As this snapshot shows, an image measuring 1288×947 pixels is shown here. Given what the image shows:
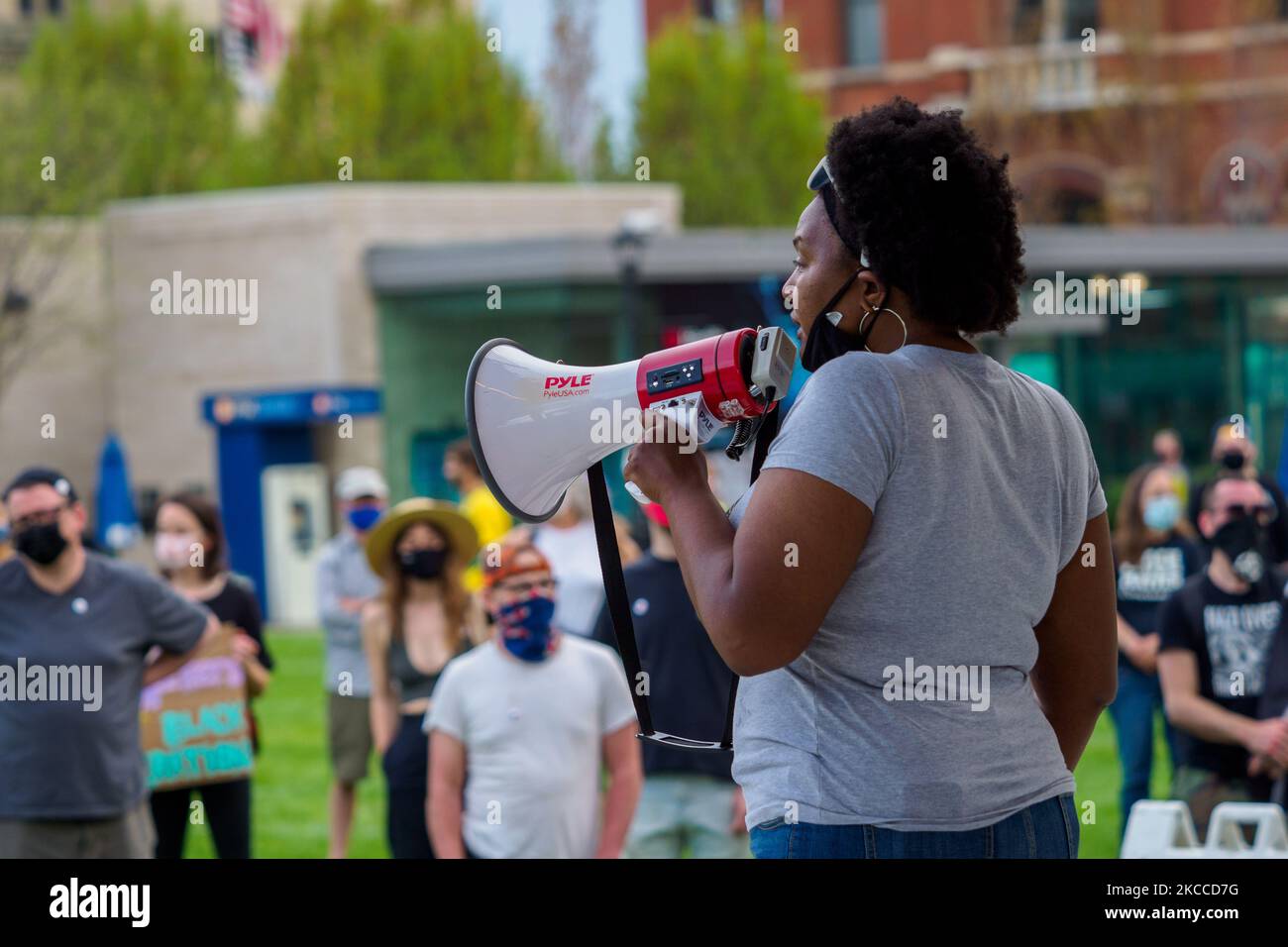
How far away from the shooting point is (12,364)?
1105 inches

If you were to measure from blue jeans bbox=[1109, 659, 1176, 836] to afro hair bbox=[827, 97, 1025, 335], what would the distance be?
6.17 meters

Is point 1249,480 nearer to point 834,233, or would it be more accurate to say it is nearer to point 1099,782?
point 1099,782

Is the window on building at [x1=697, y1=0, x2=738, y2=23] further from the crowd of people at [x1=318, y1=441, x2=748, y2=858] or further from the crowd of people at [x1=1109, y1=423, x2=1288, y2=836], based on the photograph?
the crowd of people at [x1=1109, y1=423, x2=1288, y2=836]

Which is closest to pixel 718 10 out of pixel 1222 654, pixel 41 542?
pixel 1222 654

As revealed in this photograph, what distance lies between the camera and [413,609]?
7.80m

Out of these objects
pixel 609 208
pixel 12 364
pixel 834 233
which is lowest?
pixel 834 233

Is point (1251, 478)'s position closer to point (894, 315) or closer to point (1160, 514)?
point (1160, 514)

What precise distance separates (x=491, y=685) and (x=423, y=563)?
68.9 inches

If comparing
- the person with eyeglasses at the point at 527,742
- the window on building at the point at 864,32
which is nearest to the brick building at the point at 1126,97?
→ the window on building at the point at 864,32

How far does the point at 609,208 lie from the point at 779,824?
88.6 feet

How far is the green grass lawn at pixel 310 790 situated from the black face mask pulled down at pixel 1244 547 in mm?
1260

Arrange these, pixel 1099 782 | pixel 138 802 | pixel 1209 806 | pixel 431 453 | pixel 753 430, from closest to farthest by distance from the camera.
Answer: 1. pixel 753 430
2. pixel 138 802
3. pixel 1209 806
4. pixel 1099 782
5. pixel 431 453

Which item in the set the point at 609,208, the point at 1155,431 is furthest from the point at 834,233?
the point at 609,208
